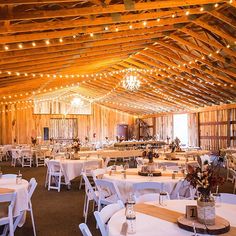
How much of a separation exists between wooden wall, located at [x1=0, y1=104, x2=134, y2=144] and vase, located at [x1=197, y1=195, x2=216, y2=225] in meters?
19.6

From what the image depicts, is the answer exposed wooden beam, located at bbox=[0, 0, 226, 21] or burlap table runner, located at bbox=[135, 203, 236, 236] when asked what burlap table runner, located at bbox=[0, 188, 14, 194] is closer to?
burlap table runner, located at bbox=[135, 203, 236, 236]

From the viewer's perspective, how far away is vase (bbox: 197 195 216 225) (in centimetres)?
274

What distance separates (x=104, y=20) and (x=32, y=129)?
16.4 meters

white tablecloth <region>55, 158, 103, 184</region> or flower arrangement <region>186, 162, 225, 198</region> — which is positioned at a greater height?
flower arrangement <region>186, 162, 225, 198</region>

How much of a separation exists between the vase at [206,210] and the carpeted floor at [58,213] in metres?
2.72

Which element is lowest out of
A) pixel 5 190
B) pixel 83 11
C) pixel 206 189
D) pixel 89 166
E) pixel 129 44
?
pixel 89 166

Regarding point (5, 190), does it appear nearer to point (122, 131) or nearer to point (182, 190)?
point (182, 190)

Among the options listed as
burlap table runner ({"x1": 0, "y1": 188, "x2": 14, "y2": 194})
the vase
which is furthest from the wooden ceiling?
the vase

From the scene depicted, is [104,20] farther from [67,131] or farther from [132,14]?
[67,131]

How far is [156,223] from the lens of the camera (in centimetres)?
287

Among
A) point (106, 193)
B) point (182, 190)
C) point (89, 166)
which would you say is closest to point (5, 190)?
point (106, 193)

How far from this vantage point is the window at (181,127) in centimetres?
2012

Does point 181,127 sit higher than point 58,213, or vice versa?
point 181,127

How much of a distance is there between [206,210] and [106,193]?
3.11 meters
